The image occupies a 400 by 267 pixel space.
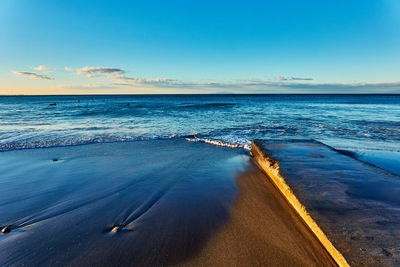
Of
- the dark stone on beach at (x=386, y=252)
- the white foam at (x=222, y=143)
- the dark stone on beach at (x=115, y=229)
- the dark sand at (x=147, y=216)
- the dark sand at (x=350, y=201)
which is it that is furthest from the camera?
the white foam at (x=222, y=143)

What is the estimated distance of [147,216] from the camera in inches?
114

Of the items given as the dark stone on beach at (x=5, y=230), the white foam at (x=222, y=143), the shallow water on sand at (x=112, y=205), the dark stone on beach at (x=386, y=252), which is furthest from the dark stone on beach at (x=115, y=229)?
the white foam at (x=222, y=143)

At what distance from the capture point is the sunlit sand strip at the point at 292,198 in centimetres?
191

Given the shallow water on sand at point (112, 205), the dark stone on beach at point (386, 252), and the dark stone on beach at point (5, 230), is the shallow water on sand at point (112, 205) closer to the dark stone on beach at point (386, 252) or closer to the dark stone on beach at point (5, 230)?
the dark stone on beach at point (5, 230)

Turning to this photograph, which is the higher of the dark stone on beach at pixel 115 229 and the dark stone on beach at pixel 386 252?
the dark stone on beach at pixel 386 252

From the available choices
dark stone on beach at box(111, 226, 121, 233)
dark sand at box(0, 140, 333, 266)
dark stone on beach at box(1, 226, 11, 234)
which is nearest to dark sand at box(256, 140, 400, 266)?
dark sand at box(0, 140, 333, 266)

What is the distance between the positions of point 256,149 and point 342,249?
3765 mm

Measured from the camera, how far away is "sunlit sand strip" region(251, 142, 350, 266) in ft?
6.25

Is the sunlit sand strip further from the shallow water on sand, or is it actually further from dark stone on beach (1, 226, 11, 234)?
dark stone on beach (1, 226, 11, 234)

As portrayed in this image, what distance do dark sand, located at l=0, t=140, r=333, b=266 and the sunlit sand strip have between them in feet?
0.45

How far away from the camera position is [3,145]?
7.11 metres

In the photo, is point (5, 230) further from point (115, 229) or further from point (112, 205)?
point (115, 229)

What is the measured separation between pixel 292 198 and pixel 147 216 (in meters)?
2.17

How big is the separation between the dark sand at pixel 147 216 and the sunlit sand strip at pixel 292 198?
137 mm
